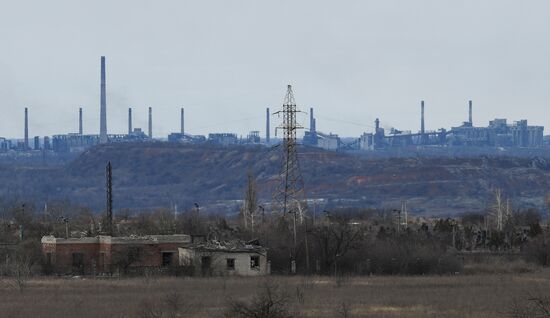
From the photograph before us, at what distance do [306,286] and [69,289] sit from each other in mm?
6792

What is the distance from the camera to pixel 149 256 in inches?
2010

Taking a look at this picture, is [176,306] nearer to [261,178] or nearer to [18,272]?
[18,272]

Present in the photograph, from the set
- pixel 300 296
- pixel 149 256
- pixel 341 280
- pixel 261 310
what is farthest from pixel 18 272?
pixel 261 310

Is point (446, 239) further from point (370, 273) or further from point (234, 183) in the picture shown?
point (234, 183)

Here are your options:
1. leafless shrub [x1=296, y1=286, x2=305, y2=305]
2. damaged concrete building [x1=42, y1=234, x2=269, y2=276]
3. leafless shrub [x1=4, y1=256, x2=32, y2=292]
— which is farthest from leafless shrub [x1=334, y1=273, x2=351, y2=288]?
leafless shrub [x1=4, y1=256, x2=32, y2=292]

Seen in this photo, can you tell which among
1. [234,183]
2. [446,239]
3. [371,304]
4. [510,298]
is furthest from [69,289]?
[234,183]

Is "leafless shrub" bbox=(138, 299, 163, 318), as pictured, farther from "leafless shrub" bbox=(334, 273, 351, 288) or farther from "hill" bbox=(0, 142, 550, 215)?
"hill" bbox=(0, 142, 550, 215)

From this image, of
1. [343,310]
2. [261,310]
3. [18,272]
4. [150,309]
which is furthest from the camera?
[18,272]

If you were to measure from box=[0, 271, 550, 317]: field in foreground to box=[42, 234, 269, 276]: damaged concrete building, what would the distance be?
10.6 feet

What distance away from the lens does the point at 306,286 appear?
42094 mm

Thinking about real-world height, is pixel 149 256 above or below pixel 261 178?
below

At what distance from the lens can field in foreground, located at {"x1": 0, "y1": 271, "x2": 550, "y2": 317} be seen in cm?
3378

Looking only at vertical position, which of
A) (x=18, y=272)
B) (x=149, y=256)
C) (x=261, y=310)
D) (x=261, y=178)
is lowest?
(x=261, y=310)

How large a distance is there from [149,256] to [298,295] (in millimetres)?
14927
